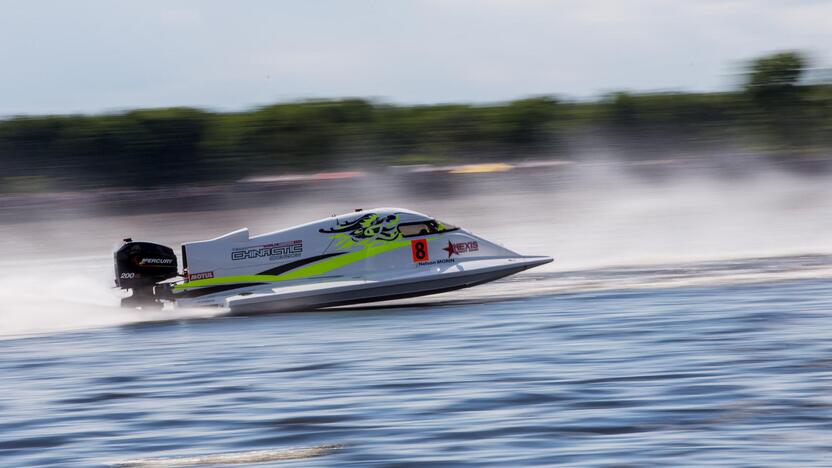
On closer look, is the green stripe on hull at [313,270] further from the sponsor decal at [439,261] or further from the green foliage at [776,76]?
the green foliage at [776,76]

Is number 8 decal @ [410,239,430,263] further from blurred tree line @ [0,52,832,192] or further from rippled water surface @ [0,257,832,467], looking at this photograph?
blurred tree line @ [0,52,832,192]

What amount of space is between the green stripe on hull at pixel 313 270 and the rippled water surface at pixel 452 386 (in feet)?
1.89

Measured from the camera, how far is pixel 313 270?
685 inches

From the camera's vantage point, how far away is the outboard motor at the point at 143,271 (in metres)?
17.4

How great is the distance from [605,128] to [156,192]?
19311mm

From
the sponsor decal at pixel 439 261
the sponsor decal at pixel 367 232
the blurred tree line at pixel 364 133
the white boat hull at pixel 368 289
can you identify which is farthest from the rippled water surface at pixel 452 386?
the blurred tree line at pixel 364 133

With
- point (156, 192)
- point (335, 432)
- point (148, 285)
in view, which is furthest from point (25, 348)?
point (156, 192)

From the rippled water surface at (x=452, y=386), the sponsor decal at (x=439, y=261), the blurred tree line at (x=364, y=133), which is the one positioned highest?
the blurred tree line at (x=364, y=133)

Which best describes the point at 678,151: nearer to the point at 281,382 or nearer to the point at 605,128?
the point at 605,128

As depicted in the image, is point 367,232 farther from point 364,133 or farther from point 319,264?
point 364,133

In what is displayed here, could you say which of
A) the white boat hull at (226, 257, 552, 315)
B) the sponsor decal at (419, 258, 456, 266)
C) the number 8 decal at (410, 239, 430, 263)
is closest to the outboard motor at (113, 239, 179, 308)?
the white boat hull at (226, 257, 552, 315)

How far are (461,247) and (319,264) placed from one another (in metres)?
2.06

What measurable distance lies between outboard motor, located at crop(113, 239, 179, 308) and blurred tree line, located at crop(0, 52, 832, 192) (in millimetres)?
29817

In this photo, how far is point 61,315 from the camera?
18219mm
